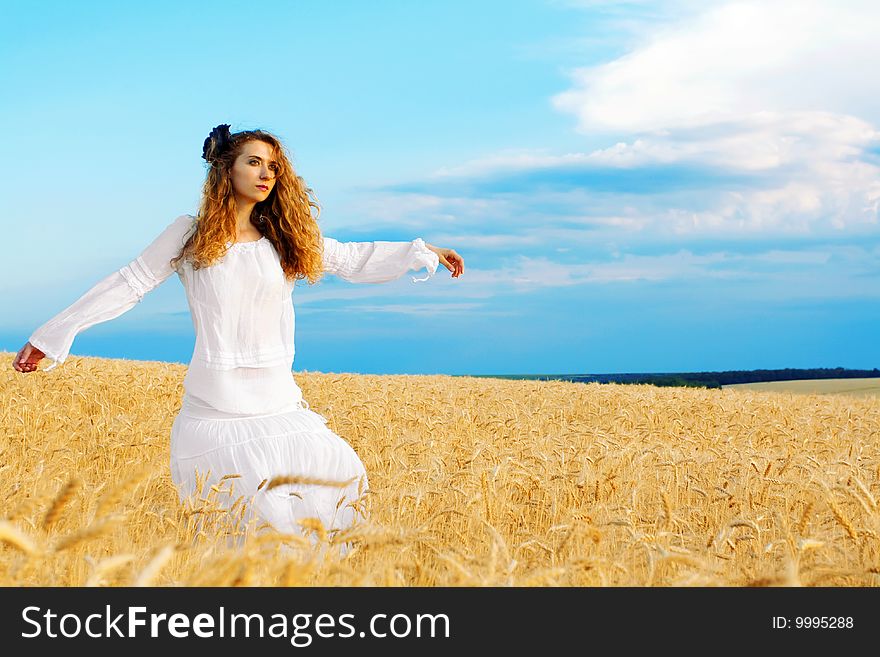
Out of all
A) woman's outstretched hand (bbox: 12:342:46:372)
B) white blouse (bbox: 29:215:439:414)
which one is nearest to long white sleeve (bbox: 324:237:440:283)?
white blouse (bbox: 29:215:439:414)

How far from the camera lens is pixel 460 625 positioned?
2215mm

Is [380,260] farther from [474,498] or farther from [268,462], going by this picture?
[474,498]

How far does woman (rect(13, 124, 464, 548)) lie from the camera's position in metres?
4.55

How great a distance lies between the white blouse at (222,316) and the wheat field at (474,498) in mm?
784

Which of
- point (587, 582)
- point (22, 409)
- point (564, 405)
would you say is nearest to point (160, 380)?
point (22, 409)

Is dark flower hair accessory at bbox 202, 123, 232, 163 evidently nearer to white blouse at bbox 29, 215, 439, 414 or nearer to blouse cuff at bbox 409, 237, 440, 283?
white blouse at bbox 29, 215, 439, 414

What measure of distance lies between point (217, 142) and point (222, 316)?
1062mm

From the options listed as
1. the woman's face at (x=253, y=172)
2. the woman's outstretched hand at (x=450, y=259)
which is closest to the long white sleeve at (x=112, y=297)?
the woman's face at (x=253, y=172)

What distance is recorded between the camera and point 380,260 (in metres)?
5.34

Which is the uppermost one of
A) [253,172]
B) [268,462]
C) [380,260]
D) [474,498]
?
[253,172]

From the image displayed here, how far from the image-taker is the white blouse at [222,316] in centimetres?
467

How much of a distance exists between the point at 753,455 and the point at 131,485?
6381mm

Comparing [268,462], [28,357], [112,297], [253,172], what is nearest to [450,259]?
[253,172]

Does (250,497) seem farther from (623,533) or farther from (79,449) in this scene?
(79,449)
